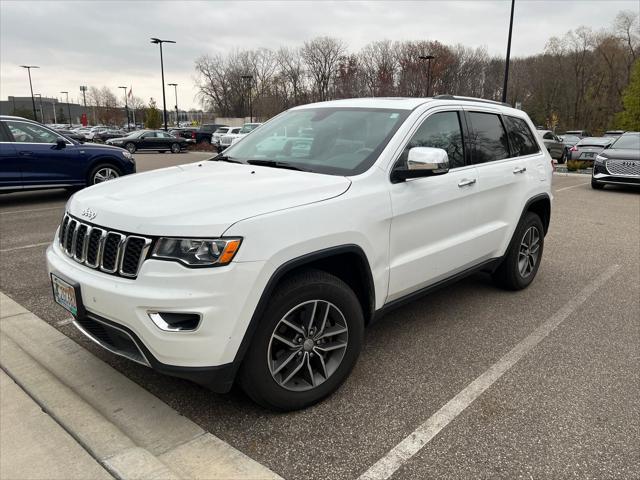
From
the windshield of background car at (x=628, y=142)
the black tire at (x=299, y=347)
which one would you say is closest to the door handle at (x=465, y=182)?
the black tire at (x=299, y=347)

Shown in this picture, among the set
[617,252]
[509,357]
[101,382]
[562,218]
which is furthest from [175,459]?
[562,218]

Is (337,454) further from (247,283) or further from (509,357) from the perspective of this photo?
(509,357)

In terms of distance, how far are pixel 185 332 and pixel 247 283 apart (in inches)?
14.4

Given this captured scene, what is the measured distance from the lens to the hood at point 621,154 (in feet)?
40.7

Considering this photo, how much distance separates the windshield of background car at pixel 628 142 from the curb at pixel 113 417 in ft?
44.9

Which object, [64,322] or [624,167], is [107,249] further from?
[624,167]

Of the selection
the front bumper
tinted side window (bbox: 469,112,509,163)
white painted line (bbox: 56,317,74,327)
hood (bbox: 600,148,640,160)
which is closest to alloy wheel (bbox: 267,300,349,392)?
the front bumper

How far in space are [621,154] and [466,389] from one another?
470 inches

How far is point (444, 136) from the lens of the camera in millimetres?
3826

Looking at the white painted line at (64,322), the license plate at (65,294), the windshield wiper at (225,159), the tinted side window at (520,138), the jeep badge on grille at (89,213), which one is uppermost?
the tinted side window at (520,138)

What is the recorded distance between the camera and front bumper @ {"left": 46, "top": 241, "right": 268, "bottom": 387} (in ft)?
7.66

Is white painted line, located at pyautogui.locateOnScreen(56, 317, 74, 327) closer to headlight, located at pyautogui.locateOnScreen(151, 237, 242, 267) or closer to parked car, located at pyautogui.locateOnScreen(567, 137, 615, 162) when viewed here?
headlight, located at pyautogui.locateOnScreen(151, 237, 242, 267)

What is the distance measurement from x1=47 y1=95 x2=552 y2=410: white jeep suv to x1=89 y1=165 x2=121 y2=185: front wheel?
7276mm

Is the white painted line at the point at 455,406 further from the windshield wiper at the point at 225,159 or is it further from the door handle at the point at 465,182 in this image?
the windshield wiper at the point at 225,159
